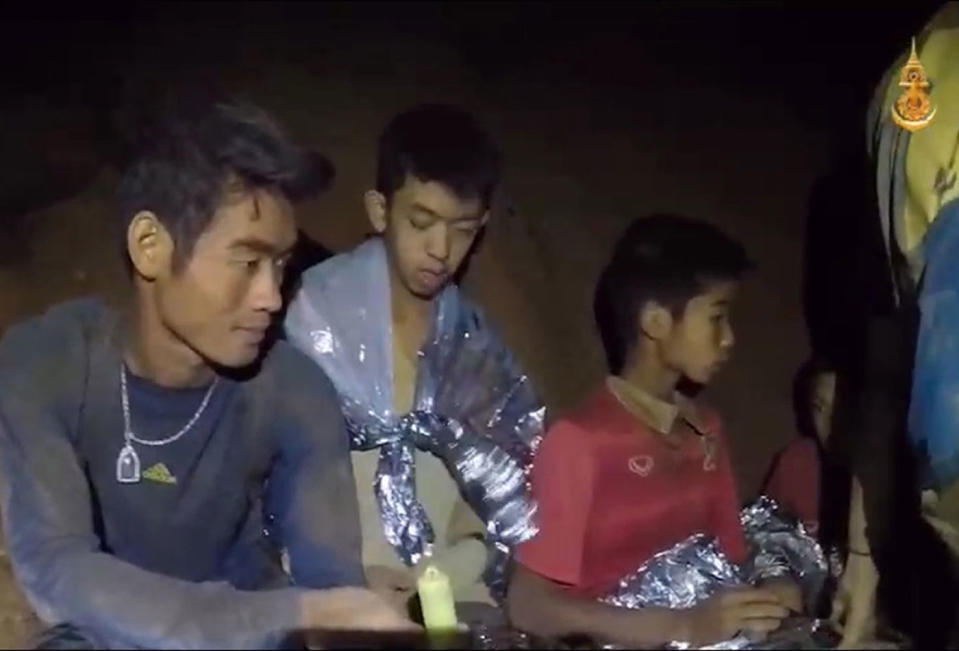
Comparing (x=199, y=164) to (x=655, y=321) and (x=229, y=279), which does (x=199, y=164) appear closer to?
(x=229, y=279)

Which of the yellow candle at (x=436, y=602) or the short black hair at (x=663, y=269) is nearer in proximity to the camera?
the yellow candle at (x=436, y=602)

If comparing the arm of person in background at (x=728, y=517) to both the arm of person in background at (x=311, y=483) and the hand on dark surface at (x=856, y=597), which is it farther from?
the arm of person in background at (x=311, y=483)

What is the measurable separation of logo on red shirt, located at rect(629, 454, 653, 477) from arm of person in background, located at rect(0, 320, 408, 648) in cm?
35

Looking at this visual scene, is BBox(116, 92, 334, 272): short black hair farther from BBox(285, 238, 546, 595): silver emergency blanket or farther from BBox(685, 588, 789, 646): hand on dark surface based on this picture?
BBox(685, 588, 789, 646): hand on dark surface

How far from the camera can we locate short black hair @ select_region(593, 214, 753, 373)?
1.51 metres

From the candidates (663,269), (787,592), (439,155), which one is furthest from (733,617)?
(439,155)

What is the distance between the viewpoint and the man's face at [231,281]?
1271mm

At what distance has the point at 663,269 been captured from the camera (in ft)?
4.99

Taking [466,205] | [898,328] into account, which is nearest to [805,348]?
[898,328]

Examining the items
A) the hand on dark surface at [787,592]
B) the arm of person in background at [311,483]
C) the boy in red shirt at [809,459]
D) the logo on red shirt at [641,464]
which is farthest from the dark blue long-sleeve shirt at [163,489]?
the boy in red shirt at [809,459]

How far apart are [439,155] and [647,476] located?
0.32 meters

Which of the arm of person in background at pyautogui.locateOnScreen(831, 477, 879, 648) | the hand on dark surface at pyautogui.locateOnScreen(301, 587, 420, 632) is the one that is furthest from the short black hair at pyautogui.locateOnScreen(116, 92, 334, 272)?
the arm of person in background at pyautogui.locateOnScreen(831, 477, 879, 648)

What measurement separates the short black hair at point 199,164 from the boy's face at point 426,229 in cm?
15

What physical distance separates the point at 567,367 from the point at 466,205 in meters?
0.27
